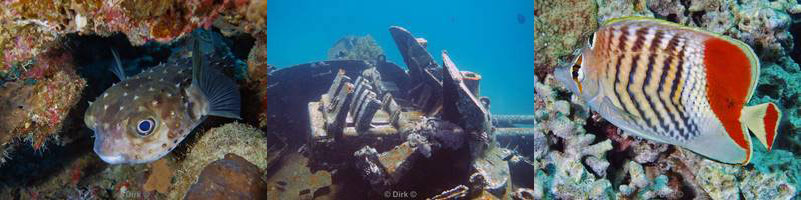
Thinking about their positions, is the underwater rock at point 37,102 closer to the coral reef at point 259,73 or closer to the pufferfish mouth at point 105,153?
the pufferfish mouth at point 105,153

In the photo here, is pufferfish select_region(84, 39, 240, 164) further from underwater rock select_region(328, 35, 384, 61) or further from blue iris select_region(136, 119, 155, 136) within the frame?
underwater rock select_region(328, 35, 384, 61)

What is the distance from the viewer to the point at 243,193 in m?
2.95

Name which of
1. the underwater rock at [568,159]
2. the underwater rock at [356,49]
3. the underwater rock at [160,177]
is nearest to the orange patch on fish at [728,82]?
the underwater rock at [568,159]

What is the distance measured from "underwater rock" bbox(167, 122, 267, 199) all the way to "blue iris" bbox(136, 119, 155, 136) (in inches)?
21.1

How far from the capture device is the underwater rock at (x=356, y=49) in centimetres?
274

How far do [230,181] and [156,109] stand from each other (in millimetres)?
736

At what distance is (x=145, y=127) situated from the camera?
2.75 meters

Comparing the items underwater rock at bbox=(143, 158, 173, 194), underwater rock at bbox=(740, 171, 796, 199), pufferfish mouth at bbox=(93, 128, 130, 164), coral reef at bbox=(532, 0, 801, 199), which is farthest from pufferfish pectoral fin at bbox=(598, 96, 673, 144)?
underwater rock at bbox=(143, 158, 173, 194)

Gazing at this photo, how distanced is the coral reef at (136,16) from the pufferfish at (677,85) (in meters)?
2.29

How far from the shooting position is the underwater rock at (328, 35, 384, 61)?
274 centimetres

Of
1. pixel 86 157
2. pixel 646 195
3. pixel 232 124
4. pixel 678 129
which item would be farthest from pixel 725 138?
pixel 86 157

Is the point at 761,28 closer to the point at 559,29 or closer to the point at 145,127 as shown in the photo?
the point at 559,29

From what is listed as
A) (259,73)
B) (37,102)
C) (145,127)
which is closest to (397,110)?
(259,73)

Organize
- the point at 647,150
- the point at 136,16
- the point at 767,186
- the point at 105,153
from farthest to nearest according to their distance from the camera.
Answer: the point at 136,16 → the point at 105,153 → the point at 647,150 → the point at 767,186
